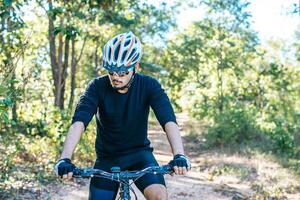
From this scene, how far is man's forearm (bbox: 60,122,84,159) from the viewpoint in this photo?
3.51 m

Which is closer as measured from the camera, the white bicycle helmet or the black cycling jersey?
the white bicycle helmet

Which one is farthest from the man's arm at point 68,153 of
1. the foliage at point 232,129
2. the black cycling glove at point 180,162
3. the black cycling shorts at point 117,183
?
the foliage at point 232,129

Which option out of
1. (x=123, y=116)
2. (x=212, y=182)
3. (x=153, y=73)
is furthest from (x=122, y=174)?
(x=153, y=73)

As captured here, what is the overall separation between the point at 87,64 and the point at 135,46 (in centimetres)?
1757

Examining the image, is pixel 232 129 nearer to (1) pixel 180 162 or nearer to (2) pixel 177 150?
(2) pixel 177 150

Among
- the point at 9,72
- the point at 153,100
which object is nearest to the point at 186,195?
the point at 9,72

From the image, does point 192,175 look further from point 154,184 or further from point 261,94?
point 261,94

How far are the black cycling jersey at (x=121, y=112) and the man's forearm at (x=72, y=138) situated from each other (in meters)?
0.06

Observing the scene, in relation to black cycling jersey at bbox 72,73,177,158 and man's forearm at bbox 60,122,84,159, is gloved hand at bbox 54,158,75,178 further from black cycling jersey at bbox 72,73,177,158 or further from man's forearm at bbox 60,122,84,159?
black cycling jersey at bbox 72,73,177,158

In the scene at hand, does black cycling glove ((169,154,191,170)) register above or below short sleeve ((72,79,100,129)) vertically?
below

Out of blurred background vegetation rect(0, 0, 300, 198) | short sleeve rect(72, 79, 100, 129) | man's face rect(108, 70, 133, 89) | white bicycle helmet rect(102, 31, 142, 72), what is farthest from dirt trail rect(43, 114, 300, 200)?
white bicycle helmet rect(102, 31, 142, 72)

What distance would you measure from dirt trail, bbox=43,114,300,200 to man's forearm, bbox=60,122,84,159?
4.40 m

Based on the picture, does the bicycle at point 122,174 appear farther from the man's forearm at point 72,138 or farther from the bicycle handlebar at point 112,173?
the man's forearm at point 72,138

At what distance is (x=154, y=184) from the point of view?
359 centimetres
